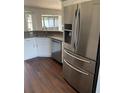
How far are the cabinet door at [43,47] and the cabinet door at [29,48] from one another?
19 centimetres

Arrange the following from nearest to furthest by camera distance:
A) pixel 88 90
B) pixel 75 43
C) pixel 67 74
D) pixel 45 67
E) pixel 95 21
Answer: pixel 95 21
pixel 88 90
pixel 75 43
pixel 67 74
pixel 45 67

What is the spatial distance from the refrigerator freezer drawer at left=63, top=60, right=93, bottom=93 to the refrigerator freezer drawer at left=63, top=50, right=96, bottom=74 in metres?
0.09

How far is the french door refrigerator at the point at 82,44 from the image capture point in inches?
97.7

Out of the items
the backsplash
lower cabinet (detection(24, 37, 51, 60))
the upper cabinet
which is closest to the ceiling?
the upper cabinet

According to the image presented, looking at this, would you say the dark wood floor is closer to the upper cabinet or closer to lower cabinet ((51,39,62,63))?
lower cabinet ((51,39,62,63))

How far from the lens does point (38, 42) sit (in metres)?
6.21

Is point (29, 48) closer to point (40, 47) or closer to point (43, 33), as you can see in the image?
point (40, 47)

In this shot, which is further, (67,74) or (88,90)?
(67,74)

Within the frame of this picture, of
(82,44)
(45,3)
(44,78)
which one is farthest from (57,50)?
(82,44)

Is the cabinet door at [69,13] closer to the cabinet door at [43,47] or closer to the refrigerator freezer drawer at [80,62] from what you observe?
the refrigerator freezer drawer at [80,62]

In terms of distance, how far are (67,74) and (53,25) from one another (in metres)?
3.31
